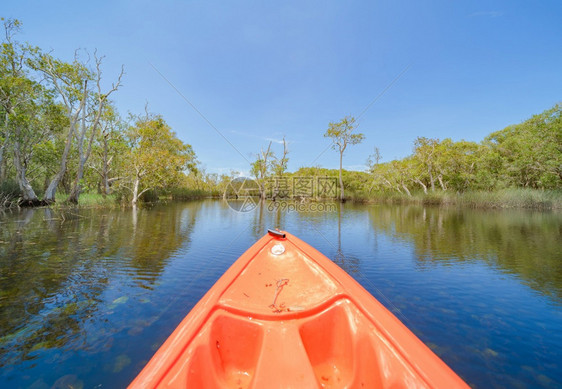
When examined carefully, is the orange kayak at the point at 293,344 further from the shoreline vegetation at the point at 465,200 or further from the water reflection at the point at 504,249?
the shoreline vegetation at the point at 465,200

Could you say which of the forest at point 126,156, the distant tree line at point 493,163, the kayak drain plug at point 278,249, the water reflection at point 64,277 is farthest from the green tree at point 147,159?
the distant tree line at point 493,163

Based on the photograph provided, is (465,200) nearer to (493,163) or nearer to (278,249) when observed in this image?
(493,163)

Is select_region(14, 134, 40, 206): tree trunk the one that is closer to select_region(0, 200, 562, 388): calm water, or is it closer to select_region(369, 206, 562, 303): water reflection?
select_region(0, 200, 562, 388): calm water

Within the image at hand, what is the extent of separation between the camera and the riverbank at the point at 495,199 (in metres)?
20.0

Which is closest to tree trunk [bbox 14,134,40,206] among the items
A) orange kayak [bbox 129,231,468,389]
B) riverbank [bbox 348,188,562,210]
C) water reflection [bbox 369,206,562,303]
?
orange kayak [bbox 129,231,468,389]

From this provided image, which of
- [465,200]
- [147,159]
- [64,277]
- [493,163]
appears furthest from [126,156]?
[493,163]

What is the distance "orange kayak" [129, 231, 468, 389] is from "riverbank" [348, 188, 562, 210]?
1075 inches

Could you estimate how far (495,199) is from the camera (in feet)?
72.2

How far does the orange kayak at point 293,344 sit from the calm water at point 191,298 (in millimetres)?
1058

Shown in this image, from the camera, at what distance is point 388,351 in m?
1.62

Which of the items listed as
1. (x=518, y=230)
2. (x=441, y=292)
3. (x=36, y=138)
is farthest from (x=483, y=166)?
(x=36, y=138)

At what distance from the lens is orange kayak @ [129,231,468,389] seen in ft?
4.65

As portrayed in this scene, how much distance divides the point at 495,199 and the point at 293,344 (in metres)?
Answer: 28.4

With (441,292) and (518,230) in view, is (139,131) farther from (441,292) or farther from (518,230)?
(518,230)
